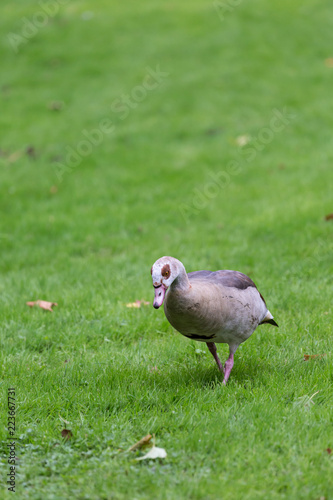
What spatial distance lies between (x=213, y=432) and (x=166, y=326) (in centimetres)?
174

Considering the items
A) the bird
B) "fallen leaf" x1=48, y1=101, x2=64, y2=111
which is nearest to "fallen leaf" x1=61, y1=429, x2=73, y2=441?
the bird

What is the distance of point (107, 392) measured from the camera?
143 inches

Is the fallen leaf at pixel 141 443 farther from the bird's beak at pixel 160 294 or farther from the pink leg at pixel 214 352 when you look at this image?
the pink leg at pixel 214 352

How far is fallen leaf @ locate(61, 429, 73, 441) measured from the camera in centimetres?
320

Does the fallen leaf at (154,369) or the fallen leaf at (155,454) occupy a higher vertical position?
the fallen leaf at (155,454)

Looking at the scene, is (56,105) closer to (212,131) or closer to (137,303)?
(212,131)

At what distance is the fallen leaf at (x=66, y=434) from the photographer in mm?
3199

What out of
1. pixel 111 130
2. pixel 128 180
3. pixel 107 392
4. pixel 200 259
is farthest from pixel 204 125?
pixel 107 392

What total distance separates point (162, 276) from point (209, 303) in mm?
455

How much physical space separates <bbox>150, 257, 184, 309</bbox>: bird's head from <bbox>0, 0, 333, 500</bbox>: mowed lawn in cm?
82

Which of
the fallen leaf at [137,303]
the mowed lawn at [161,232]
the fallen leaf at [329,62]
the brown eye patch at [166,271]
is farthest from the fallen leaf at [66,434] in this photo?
the fallen leaf at [329,62]

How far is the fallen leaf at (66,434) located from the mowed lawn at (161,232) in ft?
0.17

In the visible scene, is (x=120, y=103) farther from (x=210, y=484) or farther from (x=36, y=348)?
(x=210, y=484)

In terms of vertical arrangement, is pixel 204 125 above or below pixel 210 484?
below
